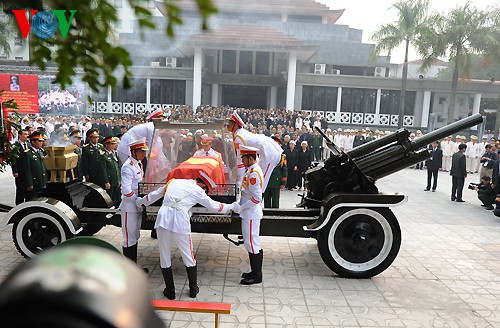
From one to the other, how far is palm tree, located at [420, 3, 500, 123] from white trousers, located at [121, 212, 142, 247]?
24.6m

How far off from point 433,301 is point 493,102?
1550 inches

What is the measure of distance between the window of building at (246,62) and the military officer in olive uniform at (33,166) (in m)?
24.5

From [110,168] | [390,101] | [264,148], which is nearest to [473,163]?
[390,101]

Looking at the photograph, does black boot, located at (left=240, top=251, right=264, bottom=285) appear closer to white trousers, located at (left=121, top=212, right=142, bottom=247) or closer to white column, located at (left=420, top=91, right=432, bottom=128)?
white trousers, located at (left=121, top=212, right=142, bottom=247)

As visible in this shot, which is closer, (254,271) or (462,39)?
(254,271)

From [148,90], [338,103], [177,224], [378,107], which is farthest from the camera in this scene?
[378,107]

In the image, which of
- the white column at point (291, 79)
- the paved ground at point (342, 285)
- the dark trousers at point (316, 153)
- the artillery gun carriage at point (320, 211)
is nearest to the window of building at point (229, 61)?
the white column at point (291, 79)

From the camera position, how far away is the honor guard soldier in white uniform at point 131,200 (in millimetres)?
5320

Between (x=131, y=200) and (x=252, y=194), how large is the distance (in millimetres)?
1523

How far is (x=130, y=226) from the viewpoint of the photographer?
5.36m

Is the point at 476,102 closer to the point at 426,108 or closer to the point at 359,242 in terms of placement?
the point at 426,108

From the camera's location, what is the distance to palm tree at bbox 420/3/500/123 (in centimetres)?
2486

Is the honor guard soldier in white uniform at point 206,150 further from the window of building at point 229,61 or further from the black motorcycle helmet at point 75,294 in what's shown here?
the window of building at point 229,61

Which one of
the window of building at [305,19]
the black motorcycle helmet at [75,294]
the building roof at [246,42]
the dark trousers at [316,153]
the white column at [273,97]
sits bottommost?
the dark trousers at [316,153]
